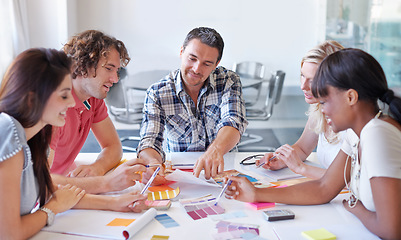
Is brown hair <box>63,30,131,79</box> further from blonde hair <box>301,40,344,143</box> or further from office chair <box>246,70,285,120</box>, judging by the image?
office chair <box>246,70,285,120</box>

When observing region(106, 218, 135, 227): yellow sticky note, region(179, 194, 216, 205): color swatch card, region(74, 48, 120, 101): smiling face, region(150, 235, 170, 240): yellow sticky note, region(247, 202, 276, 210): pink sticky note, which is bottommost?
region(179, 194, 216, 205): color swatch card

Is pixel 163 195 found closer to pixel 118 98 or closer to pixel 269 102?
pixel 118 98

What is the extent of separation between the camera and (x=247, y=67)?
504cm

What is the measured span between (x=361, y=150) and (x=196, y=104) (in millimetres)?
1205

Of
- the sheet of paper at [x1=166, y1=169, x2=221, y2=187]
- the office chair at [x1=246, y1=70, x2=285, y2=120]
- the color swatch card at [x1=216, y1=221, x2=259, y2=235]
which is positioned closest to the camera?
the color swatch card at [x1=216, y1=221, x2=259, y2=235]

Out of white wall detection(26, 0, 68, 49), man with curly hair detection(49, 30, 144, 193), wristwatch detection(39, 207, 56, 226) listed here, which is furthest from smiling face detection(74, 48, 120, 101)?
white wall detection(26, 0, 68, 49)

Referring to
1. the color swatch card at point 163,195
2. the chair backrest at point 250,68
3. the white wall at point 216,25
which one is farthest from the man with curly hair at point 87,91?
the chair backrest at point 250,68

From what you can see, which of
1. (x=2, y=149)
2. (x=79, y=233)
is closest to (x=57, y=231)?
(x=79, y=233)

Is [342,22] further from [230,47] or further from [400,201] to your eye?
[400,201]

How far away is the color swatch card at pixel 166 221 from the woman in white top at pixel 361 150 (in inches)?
10.9

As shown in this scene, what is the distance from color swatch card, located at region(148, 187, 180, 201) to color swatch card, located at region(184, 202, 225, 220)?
0.11 metres

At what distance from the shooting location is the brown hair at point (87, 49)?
74.5 inches

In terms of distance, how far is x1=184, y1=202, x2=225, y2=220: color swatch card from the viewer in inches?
53.6

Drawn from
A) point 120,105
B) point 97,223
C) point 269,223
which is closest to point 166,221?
point 97,223
